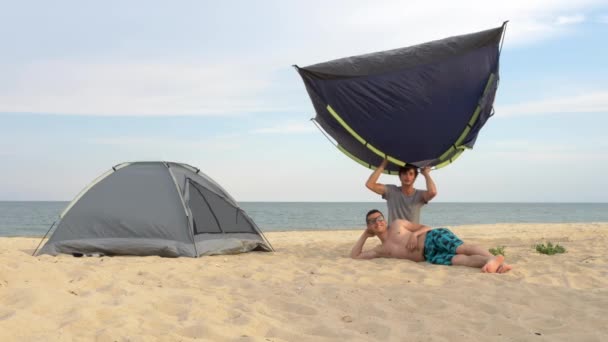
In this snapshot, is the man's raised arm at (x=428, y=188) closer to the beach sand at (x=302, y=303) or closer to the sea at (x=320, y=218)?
the beach sand at (x=302, y=303)

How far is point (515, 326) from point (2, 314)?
3.43 metres

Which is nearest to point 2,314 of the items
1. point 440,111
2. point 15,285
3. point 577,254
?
point 15,285

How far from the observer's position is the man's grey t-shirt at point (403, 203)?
7.17 metres

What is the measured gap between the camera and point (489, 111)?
7.14m

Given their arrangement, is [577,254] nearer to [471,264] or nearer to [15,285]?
[471,264]

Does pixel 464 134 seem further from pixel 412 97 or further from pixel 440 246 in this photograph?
pixel 440 246

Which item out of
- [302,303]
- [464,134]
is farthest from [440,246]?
[302,303]

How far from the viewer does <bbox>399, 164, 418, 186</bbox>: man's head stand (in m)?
7.16

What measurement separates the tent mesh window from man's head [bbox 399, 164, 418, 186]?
2747mm

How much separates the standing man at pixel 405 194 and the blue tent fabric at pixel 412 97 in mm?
386

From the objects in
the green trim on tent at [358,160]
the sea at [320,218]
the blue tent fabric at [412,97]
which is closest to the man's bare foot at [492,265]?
the blue tent fabric at [412,97]

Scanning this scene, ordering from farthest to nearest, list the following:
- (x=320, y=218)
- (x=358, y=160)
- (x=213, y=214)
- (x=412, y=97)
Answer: (x=320, y=218) < (x=213, y=214) < (x=358, y=160) < (x=412, y=97)

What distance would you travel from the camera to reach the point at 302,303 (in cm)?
429

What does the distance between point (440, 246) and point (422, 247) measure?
218 millimetres
